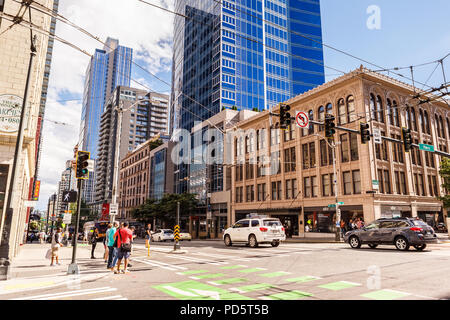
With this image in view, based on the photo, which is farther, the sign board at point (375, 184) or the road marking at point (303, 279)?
the sign board at point (375, 184)

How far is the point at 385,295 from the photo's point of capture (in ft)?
20.8

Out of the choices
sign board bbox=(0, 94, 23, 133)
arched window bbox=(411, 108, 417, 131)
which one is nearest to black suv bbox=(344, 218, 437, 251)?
sign board bbox=(0, 94, 23, 133)

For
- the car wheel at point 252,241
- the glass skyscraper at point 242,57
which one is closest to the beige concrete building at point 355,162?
the car wheel at point 252,241

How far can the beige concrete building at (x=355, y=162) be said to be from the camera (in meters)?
29.8

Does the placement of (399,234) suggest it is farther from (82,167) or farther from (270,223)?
(82,167)

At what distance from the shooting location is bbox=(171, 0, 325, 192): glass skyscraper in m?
62.8

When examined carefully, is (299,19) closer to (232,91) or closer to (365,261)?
(232,91)

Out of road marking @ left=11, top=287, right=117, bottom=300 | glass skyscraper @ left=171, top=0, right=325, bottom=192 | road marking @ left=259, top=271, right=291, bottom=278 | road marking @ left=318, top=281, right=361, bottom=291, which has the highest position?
glass skyscraper @ left=171, top=0, right=325, bottom=192

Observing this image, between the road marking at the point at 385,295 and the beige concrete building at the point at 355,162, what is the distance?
22.0 meters

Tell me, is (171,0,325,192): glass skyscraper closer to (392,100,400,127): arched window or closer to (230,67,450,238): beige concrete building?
(230,67,450,238): beige concrete building

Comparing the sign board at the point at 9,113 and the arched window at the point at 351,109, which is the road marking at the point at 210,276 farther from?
the arched window at the point at 351,109

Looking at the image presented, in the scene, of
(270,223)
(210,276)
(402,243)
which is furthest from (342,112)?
(210,276)

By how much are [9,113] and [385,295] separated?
55.3ft
